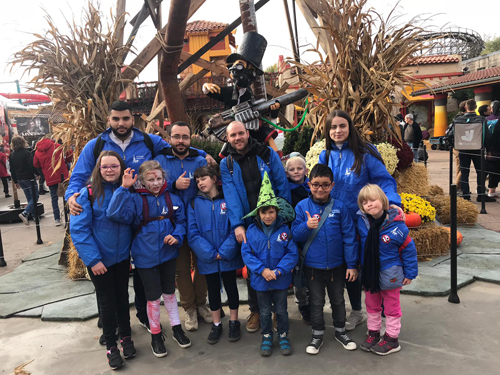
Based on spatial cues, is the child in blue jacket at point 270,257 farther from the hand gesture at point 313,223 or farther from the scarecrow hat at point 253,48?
the scarecrow hat at point 253,48

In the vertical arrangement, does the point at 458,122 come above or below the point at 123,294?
above

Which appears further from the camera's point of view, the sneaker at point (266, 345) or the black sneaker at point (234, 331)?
the black sneaker at point (234, 331)

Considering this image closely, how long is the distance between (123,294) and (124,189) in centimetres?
85

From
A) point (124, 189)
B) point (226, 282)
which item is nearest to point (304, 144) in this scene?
point (226, 282)

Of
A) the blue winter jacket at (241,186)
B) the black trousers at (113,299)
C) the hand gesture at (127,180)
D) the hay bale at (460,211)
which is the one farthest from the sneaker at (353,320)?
the hay bale at (460,211)

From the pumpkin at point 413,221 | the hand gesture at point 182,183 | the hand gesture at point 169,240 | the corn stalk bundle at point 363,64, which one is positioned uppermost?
the corn stalk bundle at point 363,64

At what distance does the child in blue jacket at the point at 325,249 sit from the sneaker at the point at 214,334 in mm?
713

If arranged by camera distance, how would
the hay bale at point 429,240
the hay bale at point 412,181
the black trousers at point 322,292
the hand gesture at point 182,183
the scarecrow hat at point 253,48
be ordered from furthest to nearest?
1. the hay bale at point 412,181
2. the hay bale at point 429,240
3. the scarecrow hat at point 253,48
4. the hand gesture at point 182,183
5. the black trousers at point 322,292

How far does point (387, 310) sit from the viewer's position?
2598 millimetres

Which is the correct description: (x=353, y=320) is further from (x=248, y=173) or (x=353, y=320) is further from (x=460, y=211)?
(x=460, y=211)

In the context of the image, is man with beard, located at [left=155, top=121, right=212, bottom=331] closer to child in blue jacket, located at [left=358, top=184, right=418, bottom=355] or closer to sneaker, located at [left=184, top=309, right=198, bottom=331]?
sneaker, located at [left=184, top=309, right=198, bottom=331]

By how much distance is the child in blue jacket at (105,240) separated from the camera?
98.8 inches

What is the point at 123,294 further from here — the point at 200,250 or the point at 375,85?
the point at 375,85

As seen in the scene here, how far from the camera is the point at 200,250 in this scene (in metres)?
2.84
